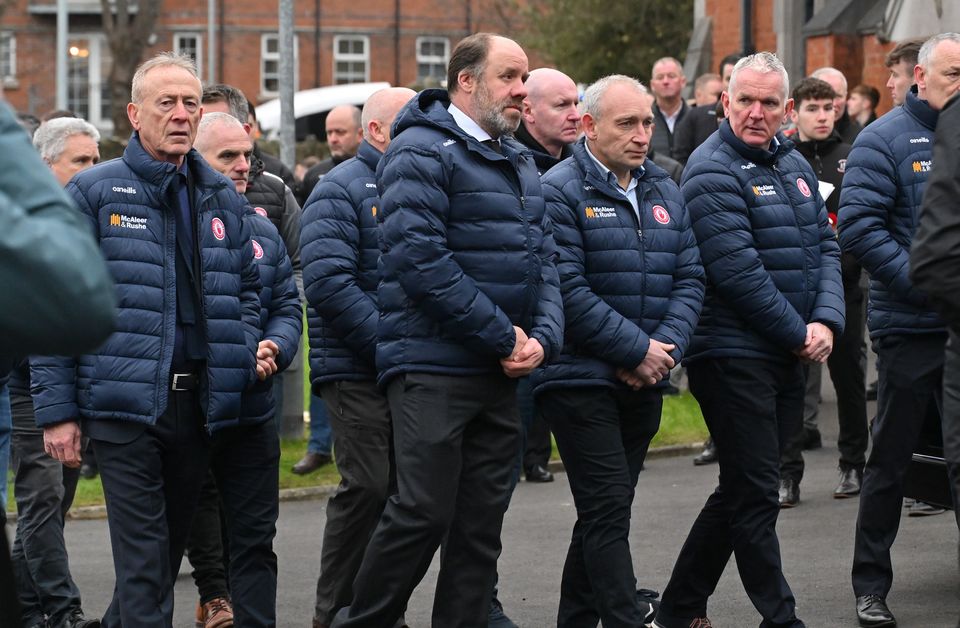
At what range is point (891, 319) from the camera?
21.6 ft

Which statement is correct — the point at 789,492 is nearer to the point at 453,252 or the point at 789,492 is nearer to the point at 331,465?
the point at 331,465

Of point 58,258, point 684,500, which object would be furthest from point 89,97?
point 58,258

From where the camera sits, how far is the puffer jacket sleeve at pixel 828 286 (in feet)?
20.9

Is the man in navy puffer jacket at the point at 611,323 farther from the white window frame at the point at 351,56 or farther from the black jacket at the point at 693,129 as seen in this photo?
the white window frame at the point at 351,56

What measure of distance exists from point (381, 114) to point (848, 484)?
4.13 meters

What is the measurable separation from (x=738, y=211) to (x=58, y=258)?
15.7 ft

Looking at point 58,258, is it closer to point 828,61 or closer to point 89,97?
point 828,61

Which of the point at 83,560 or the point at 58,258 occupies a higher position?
the point at 58,258

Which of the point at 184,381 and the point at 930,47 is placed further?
the point at 930,47

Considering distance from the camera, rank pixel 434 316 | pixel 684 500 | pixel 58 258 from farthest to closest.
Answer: pixel 684 500
pixel 434 316
pixel 58 258

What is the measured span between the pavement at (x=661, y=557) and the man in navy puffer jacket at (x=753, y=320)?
618 mm

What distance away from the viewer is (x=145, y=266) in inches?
212

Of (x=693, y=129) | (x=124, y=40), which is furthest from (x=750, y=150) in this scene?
(x=124, y=40)

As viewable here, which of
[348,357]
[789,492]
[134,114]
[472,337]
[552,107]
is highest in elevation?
[552,107]
